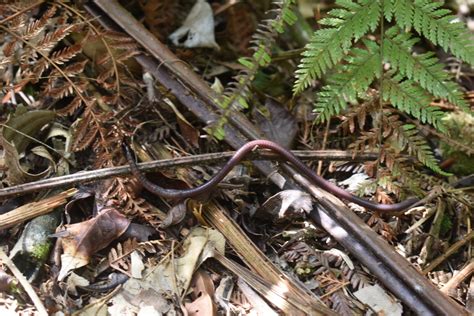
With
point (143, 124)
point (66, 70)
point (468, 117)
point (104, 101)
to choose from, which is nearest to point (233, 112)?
point (143, 124)

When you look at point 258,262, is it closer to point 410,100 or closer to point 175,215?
point 175,215

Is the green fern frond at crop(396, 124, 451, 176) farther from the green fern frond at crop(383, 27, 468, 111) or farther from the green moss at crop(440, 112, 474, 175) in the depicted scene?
the green moss at crop(440, 112, 474, 175)

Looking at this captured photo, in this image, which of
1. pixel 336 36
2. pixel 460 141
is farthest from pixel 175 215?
pixel 460 141

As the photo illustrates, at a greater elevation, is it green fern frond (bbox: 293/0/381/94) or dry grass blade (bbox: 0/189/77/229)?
green fern frond (bbox: 293/0/381/94)

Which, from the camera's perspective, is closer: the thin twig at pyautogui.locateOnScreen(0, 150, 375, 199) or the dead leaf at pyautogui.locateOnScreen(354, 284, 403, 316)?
the dead leaf at pyautogui.locateOnScreen(354, 284, 403, 316)

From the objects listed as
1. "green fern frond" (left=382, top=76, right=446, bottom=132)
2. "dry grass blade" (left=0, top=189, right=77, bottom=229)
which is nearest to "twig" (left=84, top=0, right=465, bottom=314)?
"green fern frond" (left=382, top=76, right=446, bottom=132)

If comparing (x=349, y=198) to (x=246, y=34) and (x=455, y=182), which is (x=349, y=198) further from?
(x=246, y=34)

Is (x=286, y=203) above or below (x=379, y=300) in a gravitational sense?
above

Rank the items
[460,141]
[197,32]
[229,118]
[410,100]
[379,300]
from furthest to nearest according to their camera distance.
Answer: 1. [197,32]
2. [460,141]
3. [229,118]
4. [410,100]
5. [379,300]
